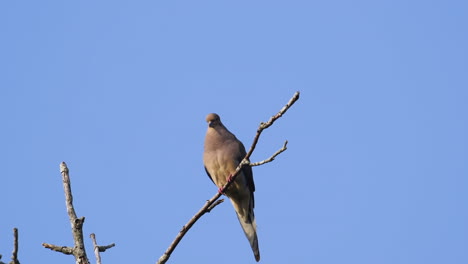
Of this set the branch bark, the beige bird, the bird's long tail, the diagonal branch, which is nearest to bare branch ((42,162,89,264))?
the branch bark

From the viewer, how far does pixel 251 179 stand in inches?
306

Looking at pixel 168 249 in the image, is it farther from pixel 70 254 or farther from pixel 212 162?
pixel 212 162

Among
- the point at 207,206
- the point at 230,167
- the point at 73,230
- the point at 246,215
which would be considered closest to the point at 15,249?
the point at 73,230

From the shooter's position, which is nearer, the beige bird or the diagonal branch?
the diagonal branch

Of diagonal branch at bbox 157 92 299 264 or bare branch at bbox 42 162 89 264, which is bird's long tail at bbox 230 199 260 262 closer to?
diagonal branch at bbox 157 92 299 264

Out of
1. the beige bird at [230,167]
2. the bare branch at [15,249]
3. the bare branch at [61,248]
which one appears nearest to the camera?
the bare branch at [15,249]

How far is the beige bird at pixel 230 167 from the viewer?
7363mm

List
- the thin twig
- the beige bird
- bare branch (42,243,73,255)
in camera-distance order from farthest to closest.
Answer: the beige bird
bare branch (42,243,73,255)
the thin twig

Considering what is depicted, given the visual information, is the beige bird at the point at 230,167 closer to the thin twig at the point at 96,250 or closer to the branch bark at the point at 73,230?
the thin twig at the point at 96,250

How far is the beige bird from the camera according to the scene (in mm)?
7363

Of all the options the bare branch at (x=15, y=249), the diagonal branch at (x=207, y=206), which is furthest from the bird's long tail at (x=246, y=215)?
the bare branch at (x=15, y=249)

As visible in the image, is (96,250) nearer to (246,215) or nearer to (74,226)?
(74,226)

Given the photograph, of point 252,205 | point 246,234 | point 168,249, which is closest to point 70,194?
point 168,249

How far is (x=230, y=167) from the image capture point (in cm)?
735
